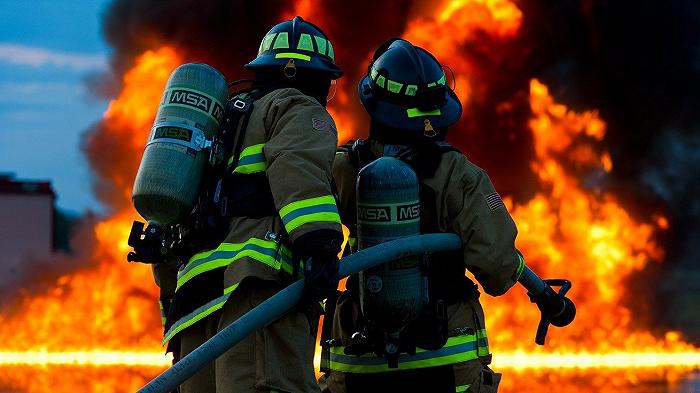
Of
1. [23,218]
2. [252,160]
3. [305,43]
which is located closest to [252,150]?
[252,160]

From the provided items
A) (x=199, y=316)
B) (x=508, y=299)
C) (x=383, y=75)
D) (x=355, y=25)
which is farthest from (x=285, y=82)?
(x=355, y=25)

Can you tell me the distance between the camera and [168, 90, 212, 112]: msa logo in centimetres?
505

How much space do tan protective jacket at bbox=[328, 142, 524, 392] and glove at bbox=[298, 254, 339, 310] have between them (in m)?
0.67

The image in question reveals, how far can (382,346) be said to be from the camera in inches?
208

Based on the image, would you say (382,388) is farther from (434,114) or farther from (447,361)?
(434,114)

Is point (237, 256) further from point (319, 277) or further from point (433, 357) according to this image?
point (433, 357)

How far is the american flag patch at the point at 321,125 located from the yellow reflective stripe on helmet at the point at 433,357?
1024mm

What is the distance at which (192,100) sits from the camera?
505cm

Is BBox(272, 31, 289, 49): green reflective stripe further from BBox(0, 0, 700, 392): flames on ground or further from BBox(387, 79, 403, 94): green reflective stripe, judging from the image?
BBox(0, 0, 700, 392): flames on ground

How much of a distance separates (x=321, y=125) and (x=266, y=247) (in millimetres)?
538

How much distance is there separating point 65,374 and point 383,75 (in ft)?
26.8

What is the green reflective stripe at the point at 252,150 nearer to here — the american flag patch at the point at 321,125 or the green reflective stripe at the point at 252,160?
the green reflective stripe at the point at 252,160

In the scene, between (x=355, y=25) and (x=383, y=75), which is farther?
(x=355, y=25)

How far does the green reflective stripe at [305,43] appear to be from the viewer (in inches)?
212
